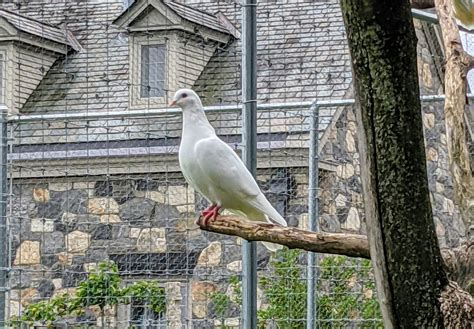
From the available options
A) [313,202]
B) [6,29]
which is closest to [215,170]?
[313,202]

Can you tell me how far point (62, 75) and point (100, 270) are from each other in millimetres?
2261

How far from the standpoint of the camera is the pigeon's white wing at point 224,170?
4086 millimetres

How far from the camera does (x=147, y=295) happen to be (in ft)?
15.6

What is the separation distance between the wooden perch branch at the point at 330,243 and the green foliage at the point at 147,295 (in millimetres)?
1549

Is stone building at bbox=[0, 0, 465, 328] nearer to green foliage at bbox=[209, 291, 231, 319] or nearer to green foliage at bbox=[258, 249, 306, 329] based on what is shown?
green foliage at bbox=[209, 291, 231, 319]

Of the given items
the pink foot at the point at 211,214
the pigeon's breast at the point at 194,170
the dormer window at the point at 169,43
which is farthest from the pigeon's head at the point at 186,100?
the dormer window at the point at 169,43

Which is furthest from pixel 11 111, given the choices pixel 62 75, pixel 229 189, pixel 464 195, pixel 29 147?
pixel 464 195

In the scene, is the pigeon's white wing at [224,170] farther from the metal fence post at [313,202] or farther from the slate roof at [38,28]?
the slate roof at [38,28]

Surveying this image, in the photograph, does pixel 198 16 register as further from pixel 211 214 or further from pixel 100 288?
pixel 211 214

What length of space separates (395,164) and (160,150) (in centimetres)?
317

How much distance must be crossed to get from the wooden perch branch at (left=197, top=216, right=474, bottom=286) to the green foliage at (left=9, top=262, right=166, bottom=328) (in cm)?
156

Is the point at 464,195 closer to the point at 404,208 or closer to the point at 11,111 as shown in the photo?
the point at 404,208

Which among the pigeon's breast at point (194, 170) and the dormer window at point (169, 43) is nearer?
the pigeon's breast at point (194, 170)

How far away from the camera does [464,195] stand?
3.07 meters
